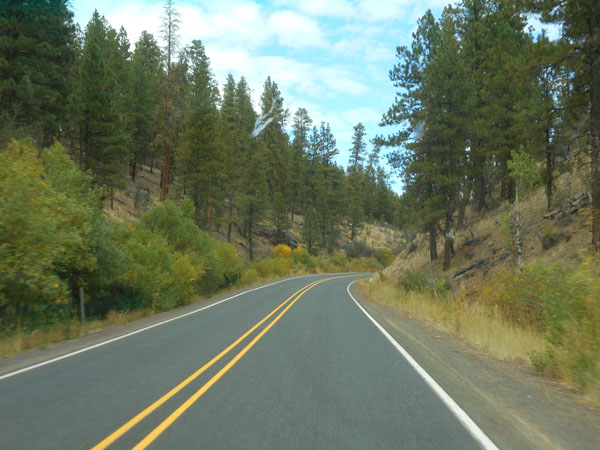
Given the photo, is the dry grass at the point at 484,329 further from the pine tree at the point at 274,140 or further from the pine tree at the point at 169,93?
the pine tree at the point at 274,140

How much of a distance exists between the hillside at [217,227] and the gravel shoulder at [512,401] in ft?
56.5

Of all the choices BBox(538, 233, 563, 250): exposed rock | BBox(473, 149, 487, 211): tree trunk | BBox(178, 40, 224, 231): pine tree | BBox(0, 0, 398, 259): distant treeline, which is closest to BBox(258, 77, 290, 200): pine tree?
BBox(0, 0, 398, 259): distant treeline

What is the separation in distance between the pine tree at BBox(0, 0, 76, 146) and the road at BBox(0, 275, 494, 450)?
1999cm

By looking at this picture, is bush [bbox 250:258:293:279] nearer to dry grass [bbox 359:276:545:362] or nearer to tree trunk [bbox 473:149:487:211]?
tree trunk [bbox 473:149:487:211]

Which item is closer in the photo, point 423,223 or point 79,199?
point 79,199

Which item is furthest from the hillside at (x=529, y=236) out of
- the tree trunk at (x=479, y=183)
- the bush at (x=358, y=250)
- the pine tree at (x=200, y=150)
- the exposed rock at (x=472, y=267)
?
the bush at (x=358, y=250)

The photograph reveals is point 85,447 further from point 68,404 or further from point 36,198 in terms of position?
point 36,198

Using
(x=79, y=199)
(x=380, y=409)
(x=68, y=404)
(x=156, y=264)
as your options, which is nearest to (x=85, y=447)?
(x=68, y=404)

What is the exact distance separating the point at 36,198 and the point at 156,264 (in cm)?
750

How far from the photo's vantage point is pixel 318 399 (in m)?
5.25

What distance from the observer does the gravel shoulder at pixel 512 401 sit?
4.00m

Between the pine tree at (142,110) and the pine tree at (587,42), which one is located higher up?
the pine tree at (142,110)

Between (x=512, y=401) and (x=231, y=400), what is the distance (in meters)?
3.73

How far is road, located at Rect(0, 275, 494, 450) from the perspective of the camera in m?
4.02
